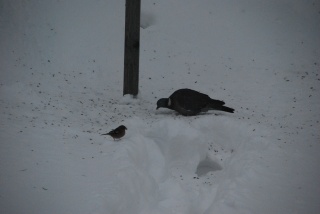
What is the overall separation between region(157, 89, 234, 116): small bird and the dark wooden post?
1.00 meters

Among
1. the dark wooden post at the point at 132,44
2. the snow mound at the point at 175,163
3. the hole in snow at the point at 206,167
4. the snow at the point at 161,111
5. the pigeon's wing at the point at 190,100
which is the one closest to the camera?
the snow at the point at 161,111

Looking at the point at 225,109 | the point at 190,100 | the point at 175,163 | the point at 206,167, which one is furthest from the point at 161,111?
the point at 206,167

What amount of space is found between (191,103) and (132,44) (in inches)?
76.5

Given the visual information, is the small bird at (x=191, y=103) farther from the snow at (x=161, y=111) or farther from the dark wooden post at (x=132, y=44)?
the dark wooden post at (x=132, y=44)

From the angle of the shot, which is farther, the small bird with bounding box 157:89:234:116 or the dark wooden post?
the dark wooden post

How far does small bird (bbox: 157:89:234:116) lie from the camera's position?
7312mm

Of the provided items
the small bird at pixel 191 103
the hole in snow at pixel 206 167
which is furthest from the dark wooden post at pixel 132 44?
the hole in snow at pixel 206 167

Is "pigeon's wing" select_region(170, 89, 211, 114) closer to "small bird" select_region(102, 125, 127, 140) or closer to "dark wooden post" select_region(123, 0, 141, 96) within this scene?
"dark wooden post" select_region(123, 0, 141, 96)

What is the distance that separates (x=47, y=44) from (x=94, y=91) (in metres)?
2.63

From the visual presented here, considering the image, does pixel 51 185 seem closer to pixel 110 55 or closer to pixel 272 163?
pixel 272 163

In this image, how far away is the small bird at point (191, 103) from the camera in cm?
731

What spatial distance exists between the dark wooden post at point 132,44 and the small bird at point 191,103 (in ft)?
3.26

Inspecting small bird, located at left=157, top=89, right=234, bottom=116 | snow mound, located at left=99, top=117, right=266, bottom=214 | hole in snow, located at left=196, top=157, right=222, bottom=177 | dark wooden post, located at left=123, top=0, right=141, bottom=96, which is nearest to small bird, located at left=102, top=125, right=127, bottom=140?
snow mound, located at left=99, top=117, right=266, bottom=214

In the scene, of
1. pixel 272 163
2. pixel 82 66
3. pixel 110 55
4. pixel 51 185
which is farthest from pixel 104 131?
pixel 110 55
